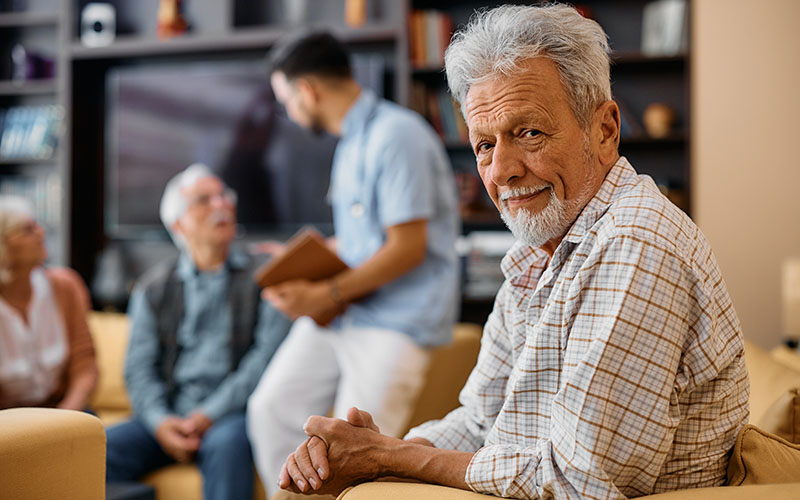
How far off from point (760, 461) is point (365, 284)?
4.14ft

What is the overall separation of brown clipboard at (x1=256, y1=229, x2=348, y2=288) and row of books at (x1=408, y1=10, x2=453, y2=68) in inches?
68.8

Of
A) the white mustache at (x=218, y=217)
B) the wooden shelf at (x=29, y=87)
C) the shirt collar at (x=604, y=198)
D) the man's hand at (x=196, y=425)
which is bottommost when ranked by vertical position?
the man's hand at (x=196, y=425)

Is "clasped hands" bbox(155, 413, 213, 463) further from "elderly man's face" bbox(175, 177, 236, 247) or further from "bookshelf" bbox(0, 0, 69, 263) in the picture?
"bookshelf" bbox(0, 0, 69, 263)

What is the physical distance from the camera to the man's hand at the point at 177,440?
2377 millimetres

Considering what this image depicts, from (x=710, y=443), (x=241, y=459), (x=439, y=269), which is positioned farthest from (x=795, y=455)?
(x=241, y=459)

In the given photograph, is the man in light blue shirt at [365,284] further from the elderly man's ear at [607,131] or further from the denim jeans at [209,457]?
the elderly man's ear at [607,131]

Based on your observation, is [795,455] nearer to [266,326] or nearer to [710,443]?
[710,443]

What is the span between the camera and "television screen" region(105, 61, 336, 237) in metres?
4.02

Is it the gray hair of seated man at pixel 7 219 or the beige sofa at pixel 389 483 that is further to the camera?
the gray hair of seated man at pixel 7 219

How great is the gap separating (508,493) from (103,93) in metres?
3.89

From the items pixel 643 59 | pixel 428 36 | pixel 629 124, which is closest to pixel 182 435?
pixel 428 36

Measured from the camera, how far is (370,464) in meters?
1.20

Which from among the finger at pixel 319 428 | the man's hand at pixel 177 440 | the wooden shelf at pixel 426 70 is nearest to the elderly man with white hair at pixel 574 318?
the finger at pixel 319 428

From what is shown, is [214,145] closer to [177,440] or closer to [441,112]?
[441,112]
